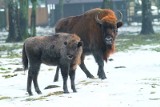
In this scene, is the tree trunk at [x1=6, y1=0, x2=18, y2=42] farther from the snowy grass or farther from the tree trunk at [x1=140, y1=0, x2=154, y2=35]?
the tree trunk at [x1=140, y1=0, x2=154, y2=35]

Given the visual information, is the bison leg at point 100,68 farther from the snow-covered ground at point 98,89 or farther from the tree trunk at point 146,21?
the tree trunk at point 146,21

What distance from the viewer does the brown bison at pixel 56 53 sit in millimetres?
11852

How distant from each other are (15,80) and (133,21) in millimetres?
45378

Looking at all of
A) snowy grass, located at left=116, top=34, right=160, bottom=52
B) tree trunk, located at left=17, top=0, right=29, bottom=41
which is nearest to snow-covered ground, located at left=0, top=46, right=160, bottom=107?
snowy grass, located at left=116, top=34, right=160, bottom=52

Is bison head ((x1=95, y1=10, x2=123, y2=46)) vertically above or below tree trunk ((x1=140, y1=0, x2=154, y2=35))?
above

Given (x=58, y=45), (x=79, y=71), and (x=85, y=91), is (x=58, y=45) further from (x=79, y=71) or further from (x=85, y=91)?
(x=79, y=71)

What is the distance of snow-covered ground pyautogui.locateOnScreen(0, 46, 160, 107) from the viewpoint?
1039 centimetres

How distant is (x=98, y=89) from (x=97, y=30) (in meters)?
2.88

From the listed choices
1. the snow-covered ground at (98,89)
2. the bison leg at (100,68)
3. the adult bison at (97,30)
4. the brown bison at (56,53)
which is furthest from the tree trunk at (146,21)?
the brown bison at (56,53)

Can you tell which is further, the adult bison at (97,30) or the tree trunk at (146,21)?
the tree trunk at (146,21)

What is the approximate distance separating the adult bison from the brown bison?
2.13m

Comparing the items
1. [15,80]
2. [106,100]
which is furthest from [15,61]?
[106,100]

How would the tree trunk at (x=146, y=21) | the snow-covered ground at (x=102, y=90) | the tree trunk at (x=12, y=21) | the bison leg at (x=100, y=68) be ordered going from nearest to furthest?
the snow-covered ground at (x=102, y=90)
the bison leg at (x=100, y=68)
the tree trunk at (x=12, y=21)
the tree trunk at (x=146, y=21)

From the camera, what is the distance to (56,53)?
11.9m
